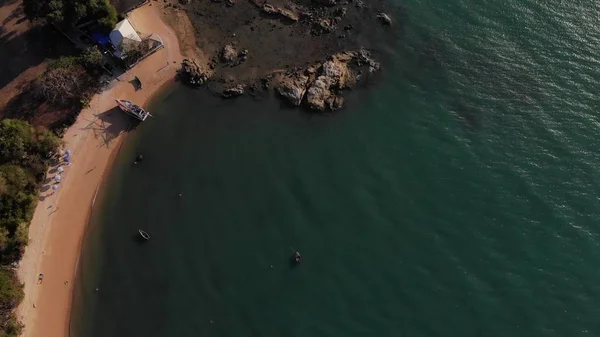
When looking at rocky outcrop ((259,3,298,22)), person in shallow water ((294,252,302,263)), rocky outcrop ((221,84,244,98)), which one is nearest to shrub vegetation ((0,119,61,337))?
rocky outcrop ((221,84,244,98))

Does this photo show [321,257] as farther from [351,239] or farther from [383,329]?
[383,329]

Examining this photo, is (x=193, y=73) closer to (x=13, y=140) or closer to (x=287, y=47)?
(x=287, y=47)

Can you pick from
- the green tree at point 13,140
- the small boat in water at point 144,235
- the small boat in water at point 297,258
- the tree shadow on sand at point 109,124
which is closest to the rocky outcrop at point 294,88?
the tree shadow on sand at point 109,124

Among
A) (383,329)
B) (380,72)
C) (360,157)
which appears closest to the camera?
(383,329)

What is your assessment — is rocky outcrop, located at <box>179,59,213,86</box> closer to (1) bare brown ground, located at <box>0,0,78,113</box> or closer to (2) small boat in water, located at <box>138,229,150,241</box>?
(1) bare brown ground, located at <box>0,0,78,113</box>

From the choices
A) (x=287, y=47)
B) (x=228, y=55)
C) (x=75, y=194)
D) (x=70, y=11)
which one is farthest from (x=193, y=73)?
(x=75, y=194)

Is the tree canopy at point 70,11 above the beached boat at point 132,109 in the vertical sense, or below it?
above

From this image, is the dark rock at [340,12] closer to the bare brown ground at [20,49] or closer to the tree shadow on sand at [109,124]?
the tree shadow on sand at [109,124]

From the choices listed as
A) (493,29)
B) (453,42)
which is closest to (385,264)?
(453,42)
